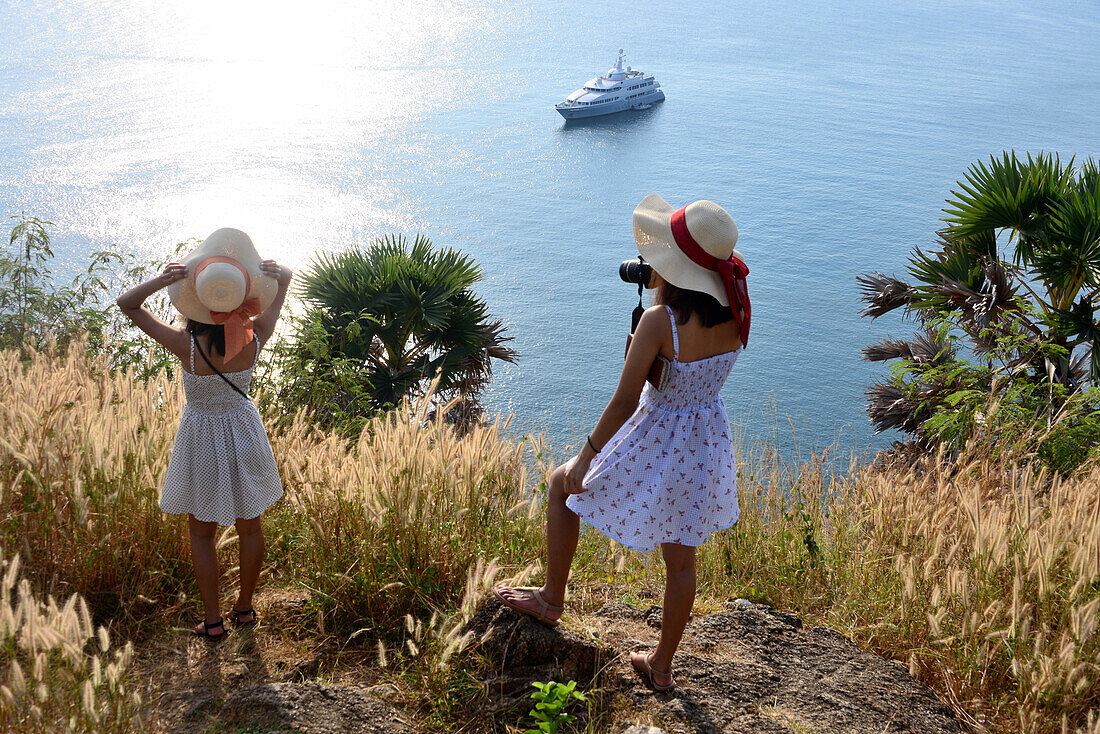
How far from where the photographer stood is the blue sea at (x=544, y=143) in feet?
150

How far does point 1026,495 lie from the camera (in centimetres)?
325

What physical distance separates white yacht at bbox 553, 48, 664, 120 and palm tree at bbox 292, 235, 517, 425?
2458 inches

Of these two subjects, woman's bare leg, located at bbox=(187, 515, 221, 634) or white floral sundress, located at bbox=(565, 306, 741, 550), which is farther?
woman's bare leg, located at bbox=(187, 515, 221, 634)

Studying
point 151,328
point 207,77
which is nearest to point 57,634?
point 151,328

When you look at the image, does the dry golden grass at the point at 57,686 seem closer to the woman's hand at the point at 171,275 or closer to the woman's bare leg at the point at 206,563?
the woman's bare leg at the point at 206,563

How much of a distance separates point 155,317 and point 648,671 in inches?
84.4

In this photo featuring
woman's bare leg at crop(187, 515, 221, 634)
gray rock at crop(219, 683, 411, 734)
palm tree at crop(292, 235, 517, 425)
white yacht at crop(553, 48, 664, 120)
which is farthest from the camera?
white yacht at crop(553, 48, 664, 120)

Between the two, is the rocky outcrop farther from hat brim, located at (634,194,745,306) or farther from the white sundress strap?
hat brim, located at (634,194,745,306)

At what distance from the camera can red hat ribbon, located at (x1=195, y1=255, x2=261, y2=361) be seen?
9.72 ft

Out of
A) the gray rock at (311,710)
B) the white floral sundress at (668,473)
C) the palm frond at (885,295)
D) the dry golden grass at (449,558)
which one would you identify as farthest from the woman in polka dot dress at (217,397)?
the palm frond at (885,295)

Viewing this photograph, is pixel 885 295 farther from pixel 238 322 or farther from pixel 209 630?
pixel 209 630

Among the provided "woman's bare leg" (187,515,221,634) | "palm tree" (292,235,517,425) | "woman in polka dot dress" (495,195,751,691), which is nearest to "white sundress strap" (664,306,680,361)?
"woman in polka dot dress" (495,195,751,691)

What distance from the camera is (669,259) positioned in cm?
268

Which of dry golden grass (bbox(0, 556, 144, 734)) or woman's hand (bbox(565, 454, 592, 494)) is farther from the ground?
woman's hand (bbox(565, 454, 592, 494))
